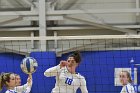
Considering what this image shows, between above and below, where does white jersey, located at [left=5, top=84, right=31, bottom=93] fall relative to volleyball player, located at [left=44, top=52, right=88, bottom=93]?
below

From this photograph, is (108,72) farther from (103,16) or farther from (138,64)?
(103,16)

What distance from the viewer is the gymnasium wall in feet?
25.3

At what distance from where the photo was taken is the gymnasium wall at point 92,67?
7723 millimetres

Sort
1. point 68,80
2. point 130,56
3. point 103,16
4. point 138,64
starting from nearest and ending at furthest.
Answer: point 68,80
point 138,64
point 130,56
point 103,16

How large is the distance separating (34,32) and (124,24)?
224cm

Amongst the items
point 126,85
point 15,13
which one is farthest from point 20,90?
point 15,13

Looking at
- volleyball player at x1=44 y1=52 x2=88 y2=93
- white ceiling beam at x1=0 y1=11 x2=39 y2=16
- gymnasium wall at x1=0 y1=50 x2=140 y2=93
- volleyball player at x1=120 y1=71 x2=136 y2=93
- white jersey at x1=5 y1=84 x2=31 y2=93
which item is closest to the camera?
white jersey at x1=5 y1=84 x2=31 y2=93

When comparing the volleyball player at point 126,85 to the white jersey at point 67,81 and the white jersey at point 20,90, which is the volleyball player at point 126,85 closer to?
the white jersey at point 67,81

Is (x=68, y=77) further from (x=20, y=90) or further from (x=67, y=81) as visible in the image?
(x=20, y=90)

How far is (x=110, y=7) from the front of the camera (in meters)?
8.44

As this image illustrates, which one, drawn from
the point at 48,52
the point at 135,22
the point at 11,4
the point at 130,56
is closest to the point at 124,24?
the point at 135,22

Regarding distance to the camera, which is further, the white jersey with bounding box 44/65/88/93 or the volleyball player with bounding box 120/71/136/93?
the volleyball player with bounding box 120/71/136/93

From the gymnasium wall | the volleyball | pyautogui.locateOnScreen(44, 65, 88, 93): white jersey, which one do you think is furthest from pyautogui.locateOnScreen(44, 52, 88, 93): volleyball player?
the gymnasium wall

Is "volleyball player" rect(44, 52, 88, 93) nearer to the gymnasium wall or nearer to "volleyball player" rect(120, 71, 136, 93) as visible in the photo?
"volleyball player" rect(120, 71, 136, 93)
